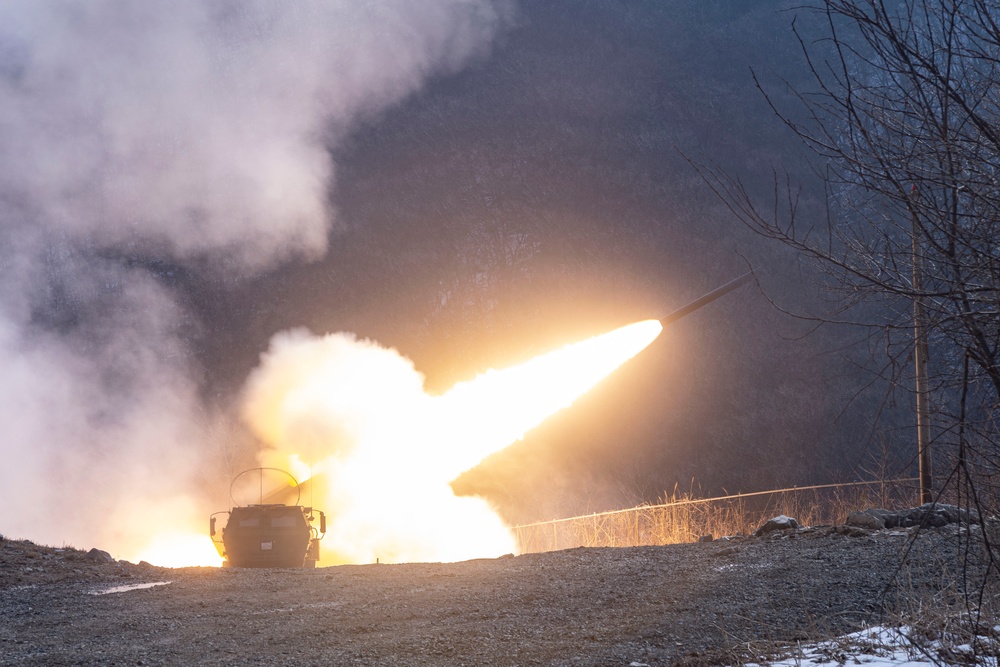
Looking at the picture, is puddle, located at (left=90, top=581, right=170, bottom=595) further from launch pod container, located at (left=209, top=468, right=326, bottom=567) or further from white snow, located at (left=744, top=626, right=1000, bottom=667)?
white snow, located at (left=744, top=626, right=1000, bottom=667)

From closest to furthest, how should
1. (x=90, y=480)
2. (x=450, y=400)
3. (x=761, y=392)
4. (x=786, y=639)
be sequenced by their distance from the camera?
1. (x=786, y=639)
2. (x=450, y=400)
3. (x=90, y=480)
4. (x=761, y=392)

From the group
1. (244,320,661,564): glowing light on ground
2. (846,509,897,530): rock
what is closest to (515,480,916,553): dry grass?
(244,320,661,564): glowing light on ground

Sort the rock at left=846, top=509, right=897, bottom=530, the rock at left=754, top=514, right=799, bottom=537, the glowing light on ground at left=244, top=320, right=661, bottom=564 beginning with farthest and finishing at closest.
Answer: the glowing light on ground at left=244, top=320, right=661, bottom=564, the rock at left=754, top=514, right=799, bottom=537, the rock at left=846, top=509, right=897, bottom=530

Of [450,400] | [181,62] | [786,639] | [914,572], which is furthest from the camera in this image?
[181,62]

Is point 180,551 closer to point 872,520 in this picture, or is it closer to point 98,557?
point 98,557

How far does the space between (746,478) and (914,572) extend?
29359 mm

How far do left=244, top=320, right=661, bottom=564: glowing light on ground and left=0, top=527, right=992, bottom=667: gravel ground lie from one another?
6.41 m

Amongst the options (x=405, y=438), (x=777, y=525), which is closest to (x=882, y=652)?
(x=777, y=525)

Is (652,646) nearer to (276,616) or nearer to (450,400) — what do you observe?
(276,616)

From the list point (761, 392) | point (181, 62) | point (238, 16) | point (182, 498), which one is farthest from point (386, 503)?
point (238, 16)

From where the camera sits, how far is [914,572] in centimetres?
883

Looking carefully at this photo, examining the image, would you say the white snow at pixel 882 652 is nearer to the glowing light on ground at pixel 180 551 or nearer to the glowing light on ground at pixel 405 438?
the glowing light on ground at pixel 405 438

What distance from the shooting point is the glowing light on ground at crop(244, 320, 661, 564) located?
18.8 metres

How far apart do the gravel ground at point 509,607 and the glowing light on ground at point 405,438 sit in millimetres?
6413
